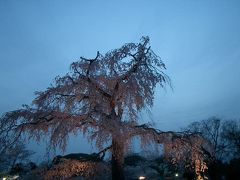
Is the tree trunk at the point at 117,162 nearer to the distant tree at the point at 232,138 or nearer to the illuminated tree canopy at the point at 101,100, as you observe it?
the illuminated tree canopy at the point at 101,100

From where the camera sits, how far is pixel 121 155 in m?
13.2

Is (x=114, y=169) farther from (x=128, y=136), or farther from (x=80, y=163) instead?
(x=128, y=136)

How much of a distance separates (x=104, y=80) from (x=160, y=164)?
1792cm

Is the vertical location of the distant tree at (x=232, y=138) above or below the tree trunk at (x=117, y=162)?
above

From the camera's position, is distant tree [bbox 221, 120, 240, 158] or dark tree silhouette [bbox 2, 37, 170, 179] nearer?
dark tree silhouette [bbox 2, 37, 170, 179]

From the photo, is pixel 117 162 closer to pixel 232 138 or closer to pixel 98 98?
pixel 98 98

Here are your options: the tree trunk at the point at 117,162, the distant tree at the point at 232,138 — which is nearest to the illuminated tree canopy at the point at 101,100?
the tree trunk at the point at 117,162

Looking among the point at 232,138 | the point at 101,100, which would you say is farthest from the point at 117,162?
the point at 232,138

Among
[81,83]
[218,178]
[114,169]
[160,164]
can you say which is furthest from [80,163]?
[218,178]

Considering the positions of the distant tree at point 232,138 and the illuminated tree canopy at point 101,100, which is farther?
the distant tree at point 232,138

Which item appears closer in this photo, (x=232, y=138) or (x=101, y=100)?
(x=101, y=100)

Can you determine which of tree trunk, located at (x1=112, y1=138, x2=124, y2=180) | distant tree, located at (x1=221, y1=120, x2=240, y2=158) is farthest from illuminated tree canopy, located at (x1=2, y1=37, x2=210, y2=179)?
distant tree, located at (x1=221, y1=120, x2=240, y2=158)

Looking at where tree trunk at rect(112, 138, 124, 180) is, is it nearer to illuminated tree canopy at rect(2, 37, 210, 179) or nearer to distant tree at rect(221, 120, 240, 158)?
illuminated tree canopy at rect(2, 37, 210, 179)

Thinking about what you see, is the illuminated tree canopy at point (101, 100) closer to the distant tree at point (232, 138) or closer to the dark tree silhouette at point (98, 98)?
the dark tree silhouette at point (98, 98)
